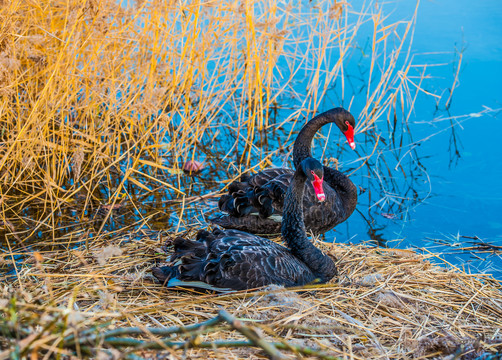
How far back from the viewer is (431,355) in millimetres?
2562

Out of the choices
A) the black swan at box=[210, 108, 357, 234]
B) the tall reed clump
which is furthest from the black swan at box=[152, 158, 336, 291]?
the tall reed clump

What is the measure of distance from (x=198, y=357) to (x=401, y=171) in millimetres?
3588

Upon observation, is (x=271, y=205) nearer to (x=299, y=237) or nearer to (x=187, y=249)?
(x=299, y=237)

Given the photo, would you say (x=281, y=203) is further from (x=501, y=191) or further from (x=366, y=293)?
(x=501, y=191)

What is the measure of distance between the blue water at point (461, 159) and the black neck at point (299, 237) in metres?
1.04

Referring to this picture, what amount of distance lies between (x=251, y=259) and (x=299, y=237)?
429 mm

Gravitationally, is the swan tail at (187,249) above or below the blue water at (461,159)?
below

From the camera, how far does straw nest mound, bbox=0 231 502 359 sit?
2.43 m

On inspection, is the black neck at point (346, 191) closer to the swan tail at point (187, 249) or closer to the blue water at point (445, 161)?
the blue water at point (445, 161)

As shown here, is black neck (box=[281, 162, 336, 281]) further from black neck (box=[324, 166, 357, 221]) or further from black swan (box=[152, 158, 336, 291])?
black neck (box=[324, 166, 357, 221])

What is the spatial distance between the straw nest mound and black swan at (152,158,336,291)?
0.09 m

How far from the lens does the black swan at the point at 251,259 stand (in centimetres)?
305

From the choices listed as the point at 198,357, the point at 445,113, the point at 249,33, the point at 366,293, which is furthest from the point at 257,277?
the point at 445,113

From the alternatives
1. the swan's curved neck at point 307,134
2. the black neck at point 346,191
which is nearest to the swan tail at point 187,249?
the black neck at point 346,191
